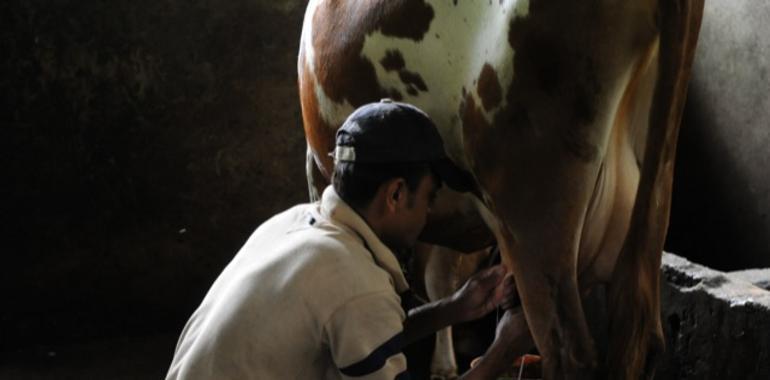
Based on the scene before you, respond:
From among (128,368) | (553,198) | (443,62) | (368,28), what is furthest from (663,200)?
(128,368)

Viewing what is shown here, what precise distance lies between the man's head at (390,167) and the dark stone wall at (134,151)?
132 inches

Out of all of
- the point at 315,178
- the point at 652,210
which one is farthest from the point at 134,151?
the point at 652,210

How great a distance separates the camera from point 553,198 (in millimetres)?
2578

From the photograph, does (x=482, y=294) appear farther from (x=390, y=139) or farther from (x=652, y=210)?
(x=390, y=139)

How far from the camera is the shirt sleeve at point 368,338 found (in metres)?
1.92

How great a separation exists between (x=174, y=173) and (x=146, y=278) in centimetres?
54

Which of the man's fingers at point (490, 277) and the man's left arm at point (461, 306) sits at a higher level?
the man's fingers at point (490, 277)

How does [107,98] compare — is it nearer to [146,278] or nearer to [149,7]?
[149,7]

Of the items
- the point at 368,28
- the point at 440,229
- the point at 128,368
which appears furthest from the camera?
the point at 128,368

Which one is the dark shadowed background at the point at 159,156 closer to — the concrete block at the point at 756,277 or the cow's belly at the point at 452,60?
the concrete block at the point at 756,277

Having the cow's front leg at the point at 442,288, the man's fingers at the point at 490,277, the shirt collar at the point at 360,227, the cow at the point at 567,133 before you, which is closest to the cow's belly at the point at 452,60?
the cow at the point at 567,133

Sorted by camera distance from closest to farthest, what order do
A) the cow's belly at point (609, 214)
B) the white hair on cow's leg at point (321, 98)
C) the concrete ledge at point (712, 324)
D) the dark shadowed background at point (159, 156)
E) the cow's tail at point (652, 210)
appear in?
1. the cow's tail at point (652, 210)
2. the cow's belly at point (609, 214)
3. the concrete ledge at point (712, 324)
4. the white hair on cow's leg at point (321, 98)
5. the dark shadowed background at point (159, 156)

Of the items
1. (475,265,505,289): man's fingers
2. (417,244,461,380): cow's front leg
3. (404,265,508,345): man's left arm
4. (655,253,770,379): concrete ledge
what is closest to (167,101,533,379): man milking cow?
(404,265,508,345): man's left arm

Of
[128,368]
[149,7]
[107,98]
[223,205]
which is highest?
[149,7]
